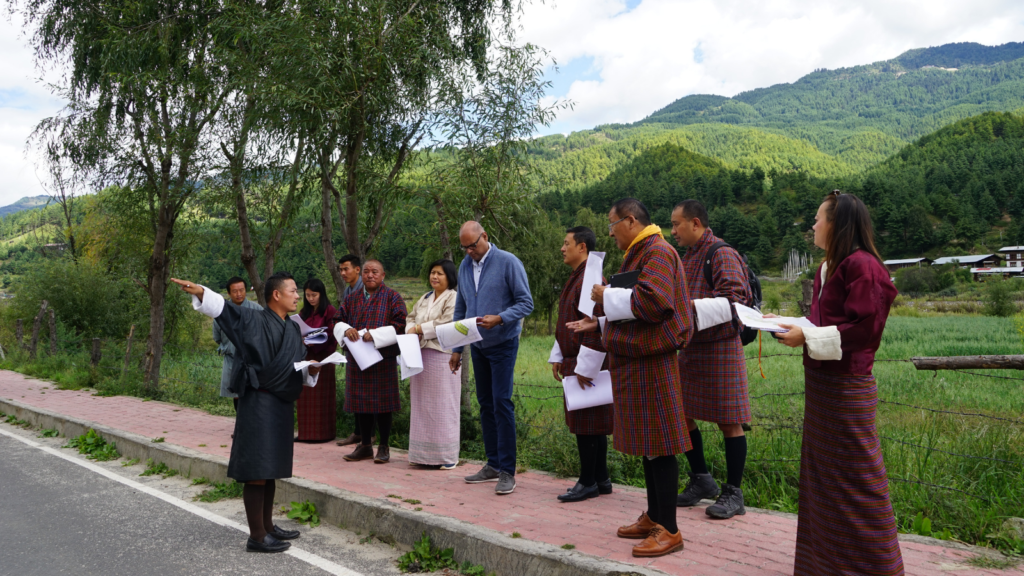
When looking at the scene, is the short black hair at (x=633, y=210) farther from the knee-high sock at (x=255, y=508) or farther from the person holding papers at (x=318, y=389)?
the person holding papers at (x=318, y=389)

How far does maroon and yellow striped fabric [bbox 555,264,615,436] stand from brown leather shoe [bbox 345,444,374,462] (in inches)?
107

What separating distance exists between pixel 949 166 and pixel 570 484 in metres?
132

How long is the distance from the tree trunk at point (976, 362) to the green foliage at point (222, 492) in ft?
18.1

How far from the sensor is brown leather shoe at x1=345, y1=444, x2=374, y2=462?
6.64 m

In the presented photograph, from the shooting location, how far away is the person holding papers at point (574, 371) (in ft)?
15.8

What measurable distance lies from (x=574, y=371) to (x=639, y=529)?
119cm

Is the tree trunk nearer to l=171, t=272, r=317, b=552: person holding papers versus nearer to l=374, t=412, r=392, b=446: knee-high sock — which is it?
l=171, t=272, r=317, b=552: person holding papers

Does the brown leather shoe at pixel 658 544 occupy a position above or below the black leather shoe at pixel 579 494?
above

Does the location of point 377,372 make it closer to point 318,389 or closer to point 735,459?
point 318,389

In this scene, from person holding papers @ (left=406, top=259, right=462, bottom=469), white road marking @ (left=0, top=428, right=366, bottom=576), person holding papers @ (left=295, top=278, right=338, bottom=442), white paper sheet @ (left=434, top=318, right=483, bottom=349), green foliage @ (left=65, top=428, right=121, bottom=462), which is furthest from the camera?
green foliage @ (left=65, top=428, right=121, bottom=462)

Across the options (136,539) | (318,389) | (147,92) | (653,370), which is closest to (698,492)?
(653,370)

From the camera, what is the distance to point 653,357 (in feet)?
12.4

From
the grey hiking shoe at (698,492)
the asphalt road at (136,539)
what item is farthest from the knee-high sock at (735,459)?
the asphalt road at (136,539)

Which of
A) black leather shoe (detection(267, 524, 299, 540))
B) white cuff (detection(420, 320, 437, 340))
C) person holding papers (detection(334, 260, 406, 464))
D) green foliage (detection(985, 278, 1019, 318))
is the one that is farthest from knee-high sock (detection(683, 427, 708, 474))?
green foliage (detection(985, 278, 1019, 318))
